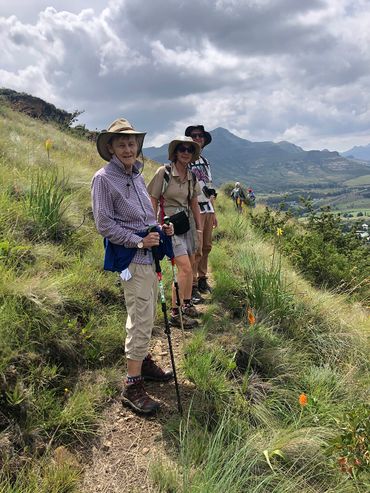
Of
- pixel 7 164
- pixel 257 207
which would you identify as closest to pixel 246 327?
pixel 7 164

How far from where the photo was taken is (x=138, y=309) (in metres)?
3.31

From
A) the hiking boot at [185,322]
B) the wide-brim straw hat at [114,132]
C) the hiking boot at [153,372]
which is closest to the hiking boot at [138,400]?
the hiking boot at [153,372]

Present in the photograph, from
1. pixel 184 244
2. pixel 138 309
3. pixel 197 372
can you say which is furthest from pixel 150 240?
→ pixel 184 244

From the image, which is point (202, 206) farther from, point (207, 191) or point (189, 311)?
point (189, 311)

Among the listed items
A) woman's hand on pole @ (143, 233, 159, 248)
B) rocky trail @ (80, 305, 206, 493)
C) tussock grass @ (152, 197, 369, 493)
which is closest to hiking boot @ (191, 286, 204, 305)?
tussock grass @ (152, 197, 369, 493)

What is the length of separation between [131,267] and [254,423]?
180cm

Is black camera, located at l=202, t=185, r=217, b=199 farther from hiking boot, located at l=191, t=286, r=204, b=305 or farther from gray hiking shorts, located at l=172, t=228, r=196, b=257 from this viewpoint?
hiking boot, located at l=191, t=286, r=204, b=305

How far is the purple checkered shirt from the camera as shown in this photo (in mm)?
3121

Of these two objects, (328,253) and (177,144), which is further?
(328,253)

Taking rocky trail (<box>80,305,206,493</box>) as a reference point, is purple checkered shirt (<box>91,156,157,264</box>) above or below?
above

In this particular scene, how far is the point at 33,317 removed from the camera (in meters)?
3.47

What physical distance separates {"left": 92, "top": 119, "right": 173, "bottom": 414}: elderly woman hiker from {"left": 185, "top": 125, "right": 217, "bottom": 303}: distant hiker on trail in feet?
7.31

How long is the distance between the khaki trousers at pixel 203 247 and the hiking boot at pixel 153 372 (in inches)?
87.6

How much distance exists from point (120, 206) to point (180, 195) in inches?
67.8
